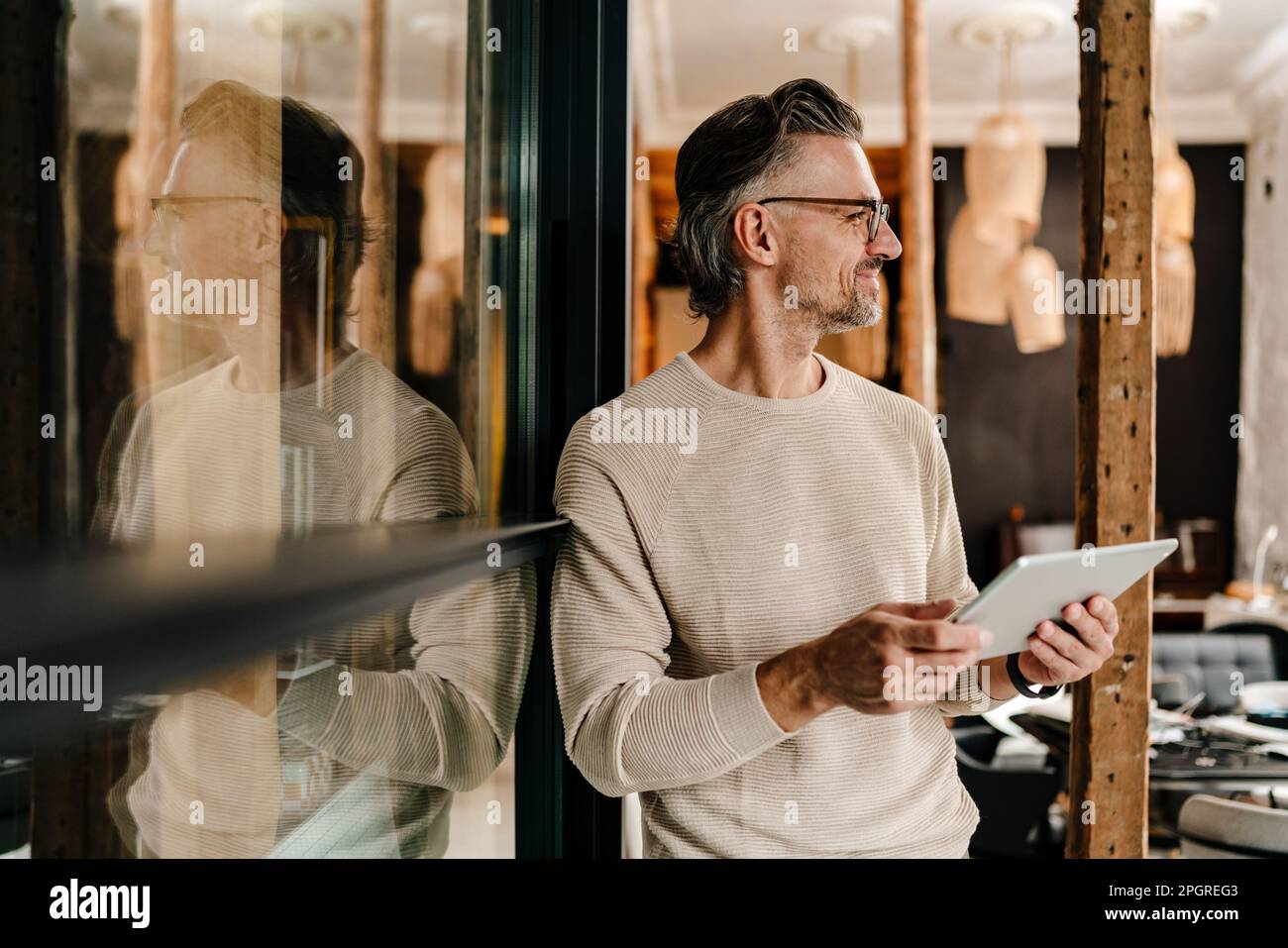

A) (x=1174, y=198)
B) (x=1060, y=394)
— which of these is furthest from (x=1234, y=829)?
(x=1060, y=394)

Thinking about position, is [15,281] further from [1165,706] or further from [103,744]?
[1165,706]

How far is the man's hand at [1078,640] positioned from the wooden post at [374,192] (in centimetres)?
78

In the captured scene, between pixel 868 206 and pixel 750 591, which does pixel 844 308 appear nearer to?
pixel 868 206

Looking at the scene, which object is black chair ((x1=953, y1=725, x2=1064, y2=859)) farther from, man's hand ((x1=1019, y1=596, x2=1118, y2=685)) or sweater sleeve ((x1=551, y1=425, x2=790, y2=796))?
sweater sleeve ((x1=551, y1=425, x2=790, y2=796))

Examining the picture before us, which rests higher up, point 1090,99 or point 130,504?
point 1090,99

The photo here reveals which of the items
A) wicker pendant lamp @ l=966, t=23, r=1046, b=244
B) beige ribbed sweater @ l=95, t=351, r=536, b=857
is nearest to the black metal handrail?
beige ribbed sweater @ l=95, t=351, r=536, b=857

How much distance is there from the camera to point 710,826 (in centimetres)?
120

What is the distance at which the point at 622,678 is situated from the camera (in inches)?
44.2

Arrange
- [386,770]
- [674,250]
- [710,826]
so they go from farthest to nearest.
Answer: [674,250]
[710,826]
[386,770]

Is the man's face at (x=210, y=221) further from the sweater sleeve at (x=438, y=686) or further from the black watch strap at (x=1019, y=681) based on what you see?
the black watch strap at (x=1019, y=681)

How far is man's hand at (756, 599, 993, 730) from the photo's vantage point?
0.96m

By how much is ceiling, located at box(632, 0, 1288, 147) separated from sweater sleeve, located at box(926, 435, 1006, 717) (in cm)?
323
